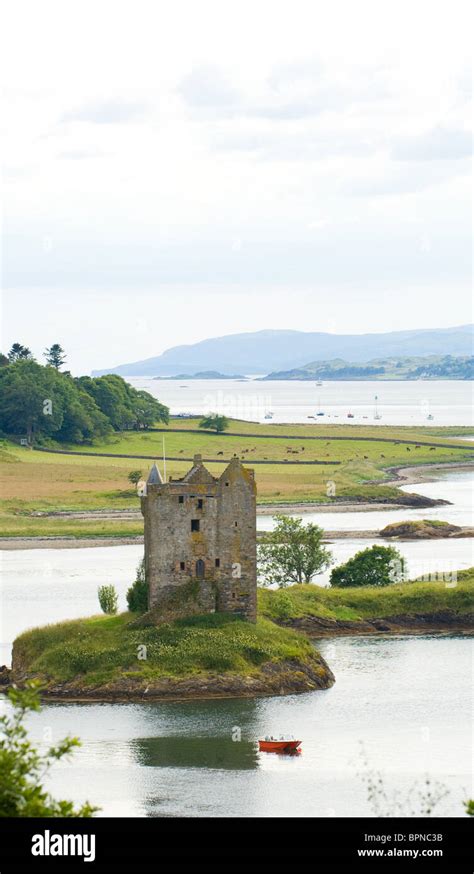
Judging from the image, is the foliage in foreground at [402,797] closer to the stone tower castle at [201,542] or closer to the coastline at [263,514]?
the stone tower castle at [201,542]

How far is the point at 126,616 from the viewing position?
260 feet

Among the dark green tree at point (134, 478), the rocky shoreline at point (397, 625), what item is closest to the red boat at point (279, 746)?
the rocky shoreline at point (397, 625)

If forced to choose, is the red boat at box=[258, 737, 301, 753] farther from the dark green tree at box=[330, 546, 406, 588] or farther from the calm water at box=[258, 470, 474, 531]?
the calm water at box=[258, 470, 474, 531]

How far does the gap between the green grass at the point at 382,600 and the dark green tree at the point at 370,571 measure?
4.26 meters

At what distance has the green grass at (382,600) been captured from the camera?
9425cm

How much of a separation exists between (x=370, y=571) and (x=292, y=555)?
4.99 meters

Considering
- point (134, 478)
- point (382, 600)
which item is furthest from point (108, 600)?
point (134, 478)

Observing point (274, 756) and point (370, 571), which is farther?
point (370, 571)

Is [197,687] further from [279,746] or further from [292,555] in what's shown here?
[292,555]

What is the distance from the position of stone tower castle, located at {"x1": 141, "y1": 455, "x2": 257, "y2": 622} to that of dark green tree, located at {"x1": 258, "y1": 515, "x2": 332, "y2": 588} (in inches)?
918

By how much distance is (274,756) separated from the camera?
211 ft

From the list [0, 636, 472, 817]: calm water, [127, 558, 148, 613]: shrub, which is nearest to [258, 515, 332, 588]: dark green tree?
[0, 636, 472, 817]: calm water

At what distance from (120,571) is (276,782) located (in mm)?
56752
